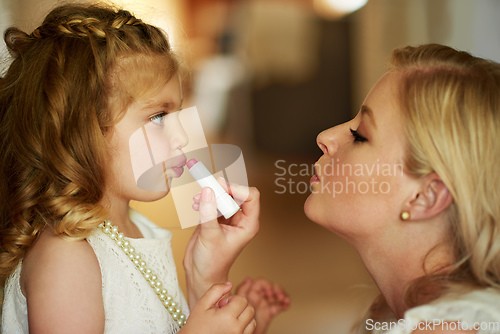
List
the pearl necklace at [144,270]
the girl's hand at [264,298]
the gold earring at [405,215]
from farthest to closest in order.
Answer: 1. the girl's hand at [264,298]
2. the pearl necklace at [144,270]
3. the gold earring at [405,215]

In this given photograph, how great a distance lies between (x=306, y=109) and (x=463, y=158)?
Result: 2.31ft

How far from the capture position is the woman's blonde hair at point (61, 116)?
724 mm

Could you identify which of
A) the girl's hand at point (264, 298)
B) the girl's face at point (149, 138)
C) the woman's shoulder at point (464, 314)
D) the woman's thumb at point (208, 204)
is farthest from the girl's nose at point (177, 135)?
the woman's shoulder at point (464, 314)

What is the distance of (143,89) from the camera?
781 millimetres

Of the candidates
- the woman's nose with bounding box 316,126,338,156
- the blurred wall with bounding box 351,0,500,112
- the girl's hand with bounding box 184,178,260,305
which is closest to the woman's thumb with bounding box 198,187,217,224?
the girl's hand with bounding box 184,178,260,305

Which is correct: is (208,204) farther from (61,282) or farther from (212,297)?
(61,282)

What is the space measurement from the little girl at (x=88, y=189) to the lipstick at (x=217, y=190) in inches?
0.6

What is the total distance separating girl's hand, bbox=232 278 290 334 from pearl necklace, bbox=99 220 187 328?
176 mm

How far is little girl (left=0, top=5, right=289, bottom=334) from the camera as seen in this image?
2.28ft

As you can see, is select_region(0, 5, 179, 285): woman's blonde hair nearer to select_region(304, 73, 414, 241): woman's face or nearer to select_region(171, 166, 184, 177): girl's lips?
select_region(171, 166, 184, 177): girl's lips

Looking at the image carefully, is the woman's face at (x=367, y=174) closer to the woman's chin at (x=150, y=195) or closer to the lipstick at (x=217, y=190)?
the lipstick at (x=217, y=190)

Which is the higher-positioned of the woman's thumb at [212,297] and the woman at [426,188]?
the woman at [426,188]

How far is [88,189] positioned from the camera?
748 millimetres

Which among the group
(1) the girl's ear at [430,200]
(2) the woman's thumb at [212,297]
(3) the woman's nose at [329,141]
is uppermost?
(3) the woman's nose at [329,141]
